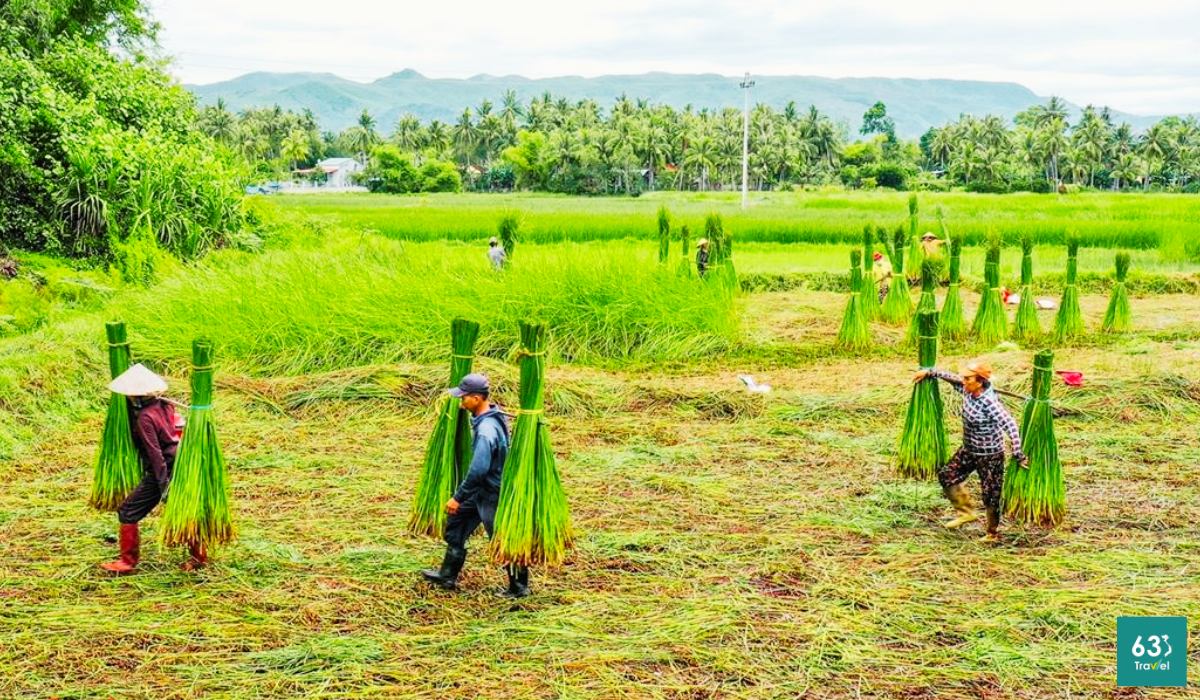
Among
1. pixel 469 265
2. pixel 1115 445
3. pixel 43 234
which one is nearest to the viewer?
pixel 1115 445

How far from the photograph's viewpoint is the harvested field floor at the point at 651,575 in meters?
4.42

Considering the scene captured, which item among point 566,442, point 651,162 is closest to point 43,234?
point 566,442

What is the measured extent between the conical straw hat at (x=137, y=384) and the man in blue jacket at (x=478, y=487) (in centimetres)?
146

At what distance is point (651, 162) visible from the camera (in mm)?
74000

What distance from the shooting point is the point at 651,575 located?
214 inches

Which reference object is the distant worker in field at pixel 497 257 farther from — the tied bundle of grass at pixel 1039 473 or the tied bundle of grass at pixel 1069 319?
the tied bundle of grass at pixel 1039 473

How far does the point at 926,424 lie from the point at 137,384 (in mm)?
4233

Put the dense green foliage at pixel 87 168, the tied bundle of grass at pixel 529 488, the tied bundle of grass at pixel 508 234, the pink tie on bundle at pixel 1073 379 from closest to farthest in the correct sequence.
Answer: the tied bundle of grass at pixel 529 488 < the pink tie on bundle at pixel 1073 379 < the tied bundle of grass at pixel 508 234 < the dense green foliage at pixel 87 168

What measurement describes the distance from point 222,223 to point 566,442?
33.9 ft

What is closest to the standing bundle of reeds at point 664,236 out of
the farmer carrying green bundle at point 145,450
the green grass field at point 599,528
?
the green grass field at point 599,528

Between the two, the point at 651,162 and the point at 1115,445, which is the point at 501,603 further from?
the point at 651,162

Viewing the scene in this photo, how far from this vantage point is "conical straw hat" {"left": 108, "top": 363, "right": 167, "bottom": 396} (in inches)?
206

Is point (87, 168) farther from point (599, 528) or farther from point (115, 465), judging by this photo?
point (599, 528)

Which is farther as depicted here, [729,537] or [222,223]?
[222,223]
